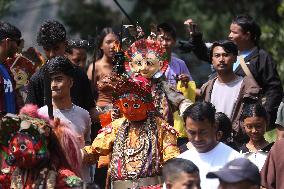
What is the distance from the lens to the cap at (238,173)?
9562 mm

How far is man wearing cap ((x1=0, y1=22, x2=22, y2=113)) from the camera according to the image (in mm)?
12617

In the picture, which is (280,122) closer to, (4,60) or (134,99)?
(134,99)

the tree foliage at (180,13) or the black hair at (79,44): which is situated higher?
the tree foliage at (180,13)

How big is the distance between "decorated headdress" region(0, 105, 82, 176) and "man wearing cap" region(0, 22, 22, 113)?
1.94 meters

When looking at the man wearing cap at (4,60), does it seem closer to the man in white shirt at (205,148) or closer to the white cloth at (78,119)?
the white cloth at (78,119)

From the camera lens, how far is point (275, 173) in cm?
1139

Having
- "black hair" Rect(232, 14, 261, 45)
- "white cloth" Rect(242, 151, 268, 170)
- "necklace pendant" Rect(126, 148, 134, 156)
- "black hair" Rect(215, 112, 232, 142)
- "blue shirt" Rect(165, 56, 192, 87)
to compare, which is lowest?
"white cloth" Rect(242, 151, 268, 170)

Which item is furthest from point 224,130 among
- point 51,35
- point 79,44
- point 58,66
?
point 79,44

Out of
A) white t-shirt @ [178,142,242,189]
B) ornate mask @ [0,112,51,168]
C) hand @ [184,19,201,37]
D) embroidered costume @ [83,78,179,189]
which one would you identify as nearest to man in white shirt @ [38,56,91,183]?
embroidered costume @ [83,78,179,189]

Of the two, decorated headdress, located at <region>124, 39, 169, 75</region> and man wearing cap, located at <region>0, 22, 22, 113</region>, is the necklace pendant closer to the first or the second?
decorated headdress, located at <region>124, 39, 169, 75</region>

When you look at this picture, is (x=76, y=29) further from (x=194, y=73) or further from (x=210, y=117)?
(x=210, y=117)

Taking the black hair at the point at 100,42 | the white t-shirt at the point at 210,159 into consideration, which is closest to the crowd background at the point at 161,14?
the black hair at the point at 100,42

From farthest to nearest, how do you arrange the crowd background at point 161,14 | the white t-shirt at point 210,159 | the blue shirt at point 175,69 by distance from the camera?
the crowd background at point 161,14 → the blue shirt at point 175,69 → the white t-shirt at point 210,159

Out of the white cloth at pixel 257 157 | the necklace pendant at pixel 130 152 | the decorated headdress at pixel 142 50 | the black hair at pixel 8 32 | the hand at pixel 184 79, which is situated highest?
the black hair at pixel 8 32
